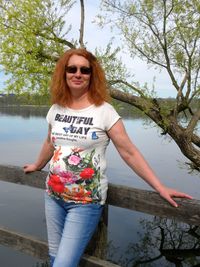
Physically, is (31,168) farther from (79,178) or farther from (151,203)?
(151,203)

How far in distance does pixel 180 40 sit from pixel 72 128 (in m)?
9.43

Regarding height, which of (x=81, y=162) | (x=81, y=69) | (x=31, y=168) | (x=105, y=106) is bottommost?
(x=31, y=168)

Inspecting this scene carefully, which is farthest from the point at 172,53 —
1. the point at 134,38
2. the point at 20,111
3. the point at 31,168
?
the point at 20,111

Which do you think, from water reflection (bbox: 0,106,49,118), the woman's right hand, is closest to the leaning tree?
the woman's right hand

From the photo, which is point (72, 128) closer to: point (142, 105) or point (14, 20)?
point (142, 105)

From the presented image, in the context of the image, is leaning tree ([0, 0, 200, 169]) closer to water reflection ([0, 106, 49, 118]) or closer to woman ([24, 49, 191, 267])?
woman ([24, 49, 191, 267])

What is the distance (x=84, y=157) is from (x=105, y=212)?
24.6 inches

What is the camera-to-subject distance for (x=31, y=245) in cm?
348

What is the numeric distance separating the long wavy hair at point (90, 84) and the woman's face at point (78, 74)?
0.13 ft

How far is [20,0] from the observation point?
35.1 ft

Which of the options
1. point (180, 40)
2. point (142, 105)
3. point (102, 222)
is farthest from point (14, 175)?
point (180, 40)

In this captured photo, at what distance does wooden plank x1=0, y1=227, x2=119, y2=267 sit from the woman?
31cm

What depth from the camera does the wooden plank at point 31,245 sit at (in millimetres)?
3107

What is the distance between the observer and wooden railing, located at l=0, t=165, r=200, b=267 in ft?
8.71
